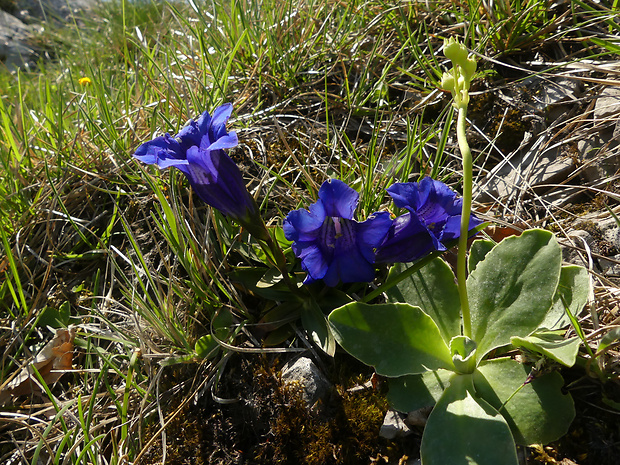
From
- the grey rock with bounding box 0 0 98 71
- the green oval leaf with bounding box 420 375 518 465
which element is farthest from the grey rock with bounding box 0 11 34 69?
the green oval leaf with bounding box 420 375 518 465

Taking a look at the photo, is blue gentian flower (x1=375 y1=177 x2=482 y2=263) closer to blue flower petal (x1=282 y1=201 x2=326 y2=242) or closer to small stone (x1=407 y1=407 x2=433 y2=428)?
blue flower petal (x1=282 y1=201 x2=326 y2=242)

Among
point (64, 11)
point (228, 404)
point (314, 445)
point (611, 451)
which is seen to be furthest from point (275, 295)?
point (64, 11)

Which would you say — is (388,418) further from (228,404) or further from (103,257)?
(103,257)

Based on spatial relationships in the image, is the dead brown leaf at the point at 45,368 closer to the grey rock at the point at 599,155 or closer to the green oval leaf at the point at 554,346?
the green oval leaf at the point at 554,346

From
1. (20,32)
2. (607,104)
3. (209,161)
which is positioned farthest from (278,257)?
(20,32)

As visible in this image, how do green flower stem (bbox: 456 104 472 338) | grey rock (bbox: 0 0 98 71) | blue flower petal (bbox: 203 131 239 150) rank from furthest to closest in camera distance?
grey rock (bbox: 0 0 98 71), blue flower petal (bbox: 203 131 239 150), green flower stem (bbox: 456 104 472 338)

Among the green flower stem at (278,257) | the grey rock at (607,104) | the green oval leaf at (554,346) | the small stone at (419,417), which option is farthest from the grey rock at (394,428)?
the grey rock at (607,104)

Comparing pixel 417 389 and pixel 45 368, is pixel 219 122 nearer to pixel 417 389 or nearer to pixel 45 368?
pixel 417 389
